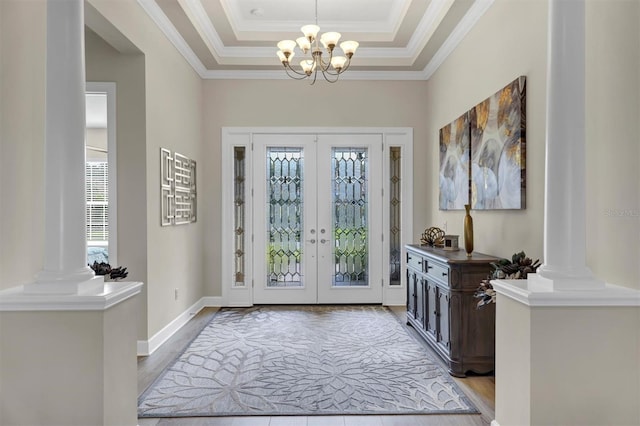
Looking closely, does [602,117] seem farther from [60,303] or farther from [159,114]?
[159,114]

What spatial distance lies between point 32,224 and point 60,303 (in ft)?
2.05

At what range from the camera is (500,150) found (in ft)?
11.0

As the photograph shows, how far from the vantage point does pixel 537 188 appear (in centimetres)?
290

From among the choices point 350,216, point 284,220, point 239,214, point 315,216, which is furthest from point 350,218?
point 239,214

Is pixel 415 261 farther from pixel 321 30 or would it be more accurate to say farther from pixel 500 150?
pixel 321 30

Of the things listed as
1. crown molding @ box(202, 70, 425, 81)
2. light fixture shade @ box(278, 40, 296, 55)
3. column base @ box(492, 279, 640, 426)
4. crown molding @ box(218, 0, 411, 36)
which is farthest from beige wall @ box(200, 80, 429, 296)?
column base @ box(492, 279, 640, 426)

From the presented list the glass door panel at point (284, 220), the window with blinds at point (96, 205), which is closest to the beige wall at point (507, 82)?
the glass door panel at point (284, 220)

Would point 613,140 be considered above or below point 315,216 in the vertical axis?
above

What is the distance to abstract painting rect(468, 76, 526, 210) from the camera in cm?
306

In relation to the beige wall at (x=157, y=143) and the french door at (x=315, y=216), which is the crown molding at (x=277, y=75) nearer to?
the beige wall at (x=157, y=143)

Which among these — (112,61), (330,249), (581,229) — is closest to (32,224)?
(112,61)

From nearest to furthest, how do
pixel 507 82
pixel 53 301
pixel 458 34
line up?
pixel 53 301, pixel 507 82, pixel 458 34

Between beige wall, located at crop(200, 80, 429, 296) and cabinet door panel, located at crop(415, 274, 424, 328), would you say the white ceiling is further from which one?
cabinet door panel, located at crop(415, 274, 424, 328)

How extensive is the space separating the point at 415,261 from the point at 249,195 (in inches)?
97.5
